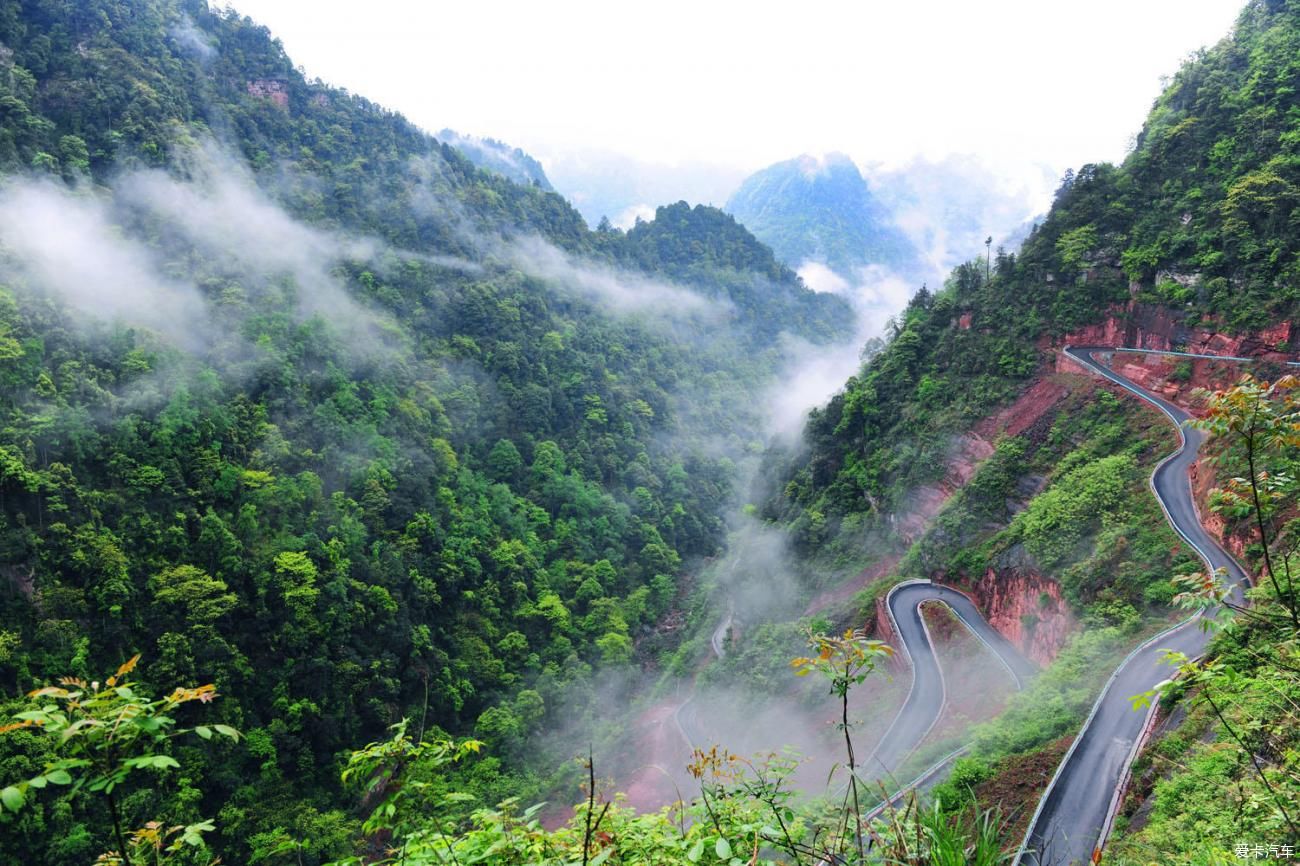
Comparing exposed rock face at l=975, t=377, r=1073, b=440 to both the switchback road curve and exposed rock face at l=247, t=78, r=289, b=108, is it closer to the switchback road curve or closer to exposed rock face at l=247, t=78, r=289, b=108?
the switchback road curve

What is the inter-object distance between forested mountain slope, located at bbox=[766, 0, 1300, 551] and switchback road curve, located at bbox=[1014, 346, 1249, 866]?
33.5 feet

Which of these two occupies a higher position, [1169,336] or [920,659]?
[1169,336]

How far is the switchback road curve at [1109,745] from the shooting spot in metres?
12.1

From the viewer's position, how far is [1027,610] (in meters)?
24.5

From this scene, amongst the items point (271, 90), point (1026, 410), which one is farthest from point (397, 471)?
point (271, 90)

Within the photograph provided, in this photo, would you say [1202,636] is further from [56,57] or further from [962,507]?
[56,57]

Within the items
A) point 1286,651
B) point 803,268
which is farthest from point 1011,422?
point 803,268

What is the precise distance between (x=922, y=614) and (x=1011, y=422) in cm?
1028

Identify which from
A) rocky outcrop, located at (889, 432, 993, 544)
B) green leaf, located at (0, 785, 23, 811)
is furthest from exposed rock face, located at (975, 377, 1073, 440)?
green leaf, located at (0, 785, 23, 811)

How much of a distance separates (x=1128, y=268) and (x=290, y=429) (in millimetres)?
45429

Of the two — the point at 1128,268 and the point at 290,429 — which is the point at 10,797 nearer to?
the point at 1128,268

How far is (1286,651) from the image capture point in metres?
7.39

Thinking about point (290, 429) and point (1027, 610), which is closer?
point (1027, 610)

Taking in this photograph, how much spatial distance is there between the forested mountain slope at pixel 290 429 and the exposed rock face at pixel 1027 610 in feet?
77.1
